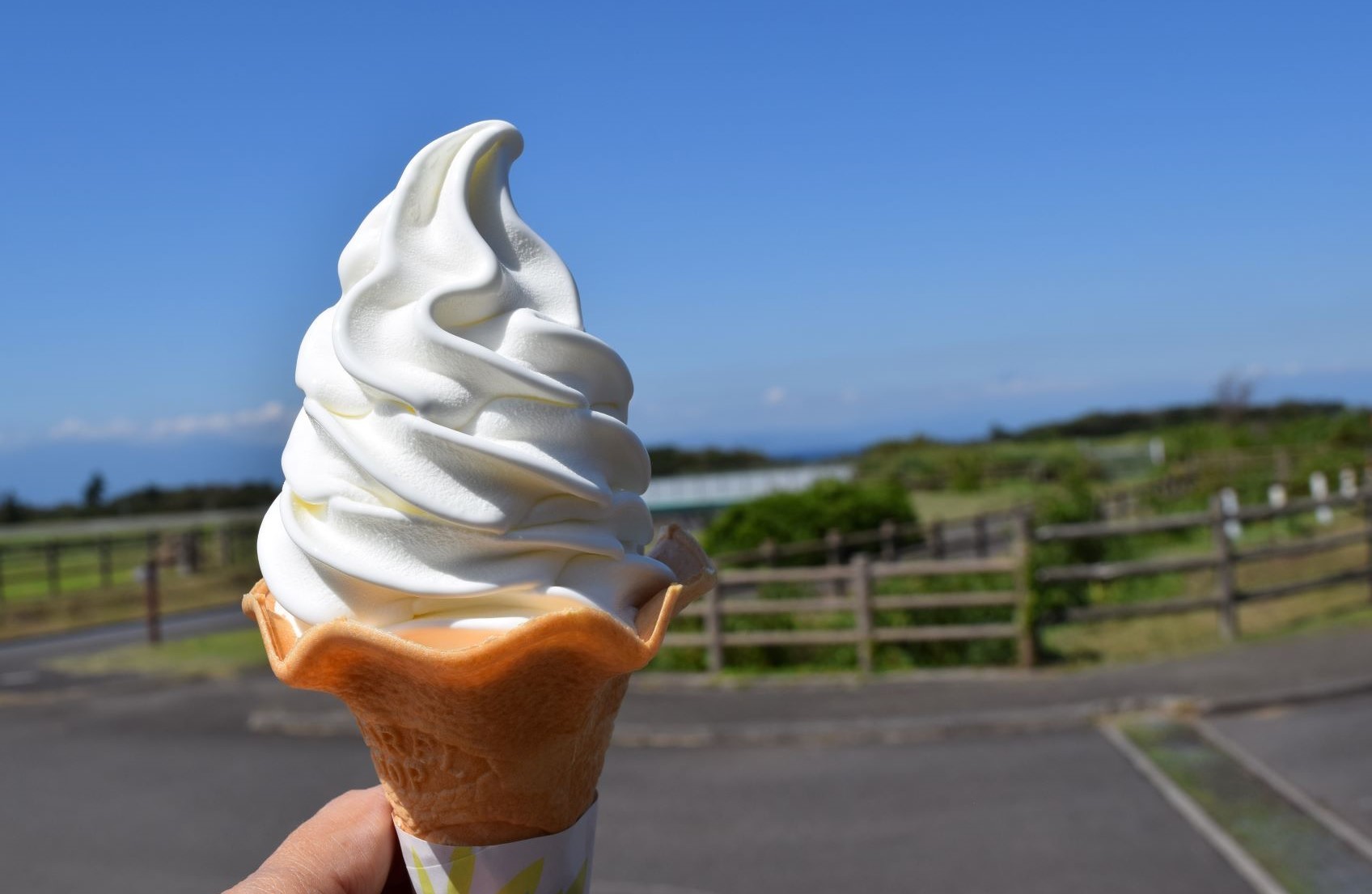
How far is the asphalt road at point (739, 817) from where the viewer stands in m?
6.32

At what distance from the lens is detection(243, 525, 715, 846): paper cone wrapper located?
6.50ft

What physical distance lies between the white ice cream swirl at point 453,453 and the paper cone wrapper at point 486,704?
0.14 metres

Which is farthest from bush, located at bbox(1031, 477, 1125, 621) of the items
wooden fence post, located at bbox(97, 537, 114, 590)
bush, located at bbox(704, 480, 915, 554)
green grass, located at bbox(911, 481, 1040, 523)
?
wooden fence post, located at bbox(97, 537, 114, 590)

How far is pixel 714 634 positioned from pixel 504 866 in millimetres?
8950

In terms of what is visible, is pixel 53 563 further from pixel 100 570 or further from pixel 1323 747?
pixel 1323 747

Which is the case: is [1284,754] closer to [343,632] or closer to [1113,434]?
[343,632]

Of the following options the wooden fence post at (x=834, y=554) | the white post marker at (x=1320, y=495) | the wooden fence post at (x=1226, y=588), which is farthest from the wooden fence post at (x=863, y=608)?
the white post marker at (x=1320, y=495)

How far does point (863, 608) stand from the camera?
35.9ft

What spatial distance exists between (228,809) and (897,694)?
5.69 m

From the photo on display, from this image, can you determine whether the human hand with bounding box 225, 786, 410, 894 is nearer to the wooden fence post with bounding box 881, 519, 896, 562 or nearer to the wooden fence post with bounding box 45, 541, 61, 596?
the wooden fence post with bounding box 881, 519, 896, 562

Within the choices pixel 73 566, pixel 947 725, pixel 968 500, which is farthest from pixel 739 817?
pixel 968 500

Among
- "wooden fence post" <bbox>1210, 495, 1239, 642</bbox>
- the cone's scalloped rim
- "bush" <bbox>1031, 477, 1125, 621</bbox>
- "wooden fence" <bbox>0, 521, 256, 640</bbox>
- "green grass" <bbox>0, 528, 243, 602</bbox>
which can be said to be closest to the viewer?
the cone's scalloped rim

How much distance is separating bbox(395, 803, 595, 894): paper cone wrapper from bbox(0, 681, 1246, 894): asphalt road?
13.5ft

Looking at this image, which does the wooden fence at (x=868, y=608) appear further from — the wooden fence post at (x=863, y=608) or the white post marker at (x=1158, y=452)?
the white post marker at (x=1158, y=452)
